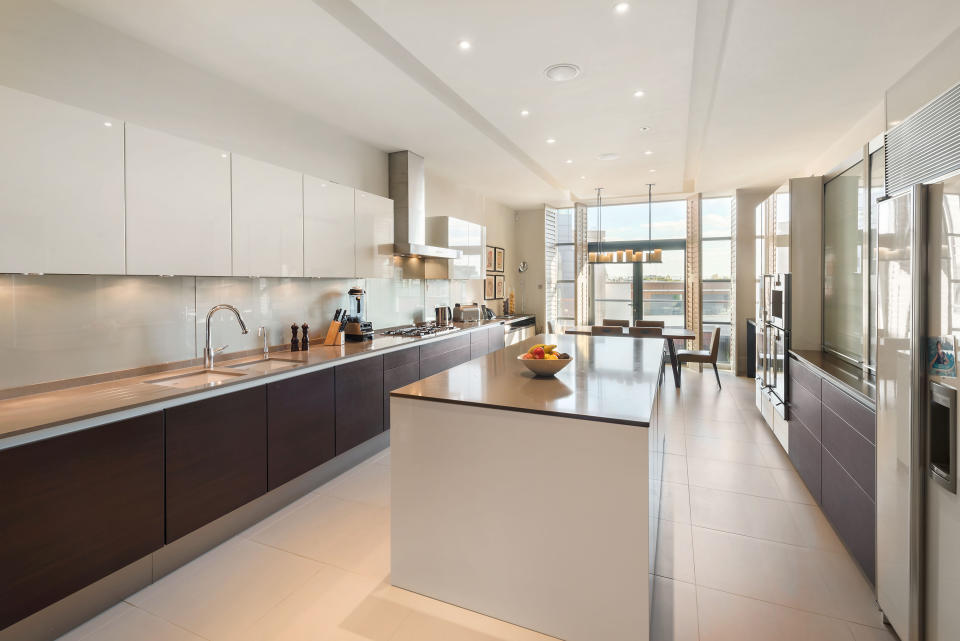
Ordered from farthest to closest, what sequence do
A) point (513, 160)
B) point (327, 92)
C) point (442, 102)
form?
point (513, 160) → point (442, 102) → point (327, 92)

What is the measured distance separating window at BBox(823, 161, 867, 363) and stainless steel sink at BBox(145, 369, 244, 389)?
3993 mm

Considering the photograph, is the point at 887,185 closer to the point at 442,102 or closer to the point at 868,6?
the point at 868,6

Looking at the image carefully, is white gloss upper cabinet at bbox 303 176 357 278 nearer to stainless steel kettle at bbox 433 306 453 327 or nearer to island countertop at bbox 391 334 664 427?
island countertop at bbox 391 334 664 427

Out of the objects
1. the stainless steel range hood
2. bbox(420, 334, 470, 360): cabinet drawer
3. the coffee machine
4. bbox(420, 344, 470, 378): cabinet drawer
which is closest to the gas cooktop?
bbox(420, 334, 470, 360): cabinet drawer

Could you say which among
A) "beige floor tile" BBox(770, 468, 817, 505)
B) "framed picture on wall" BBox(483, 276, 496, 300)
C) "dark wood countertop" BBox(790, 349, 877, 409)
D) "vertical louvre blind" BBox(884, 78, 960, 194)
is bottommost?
"beige floor tile" BBox(770, 468, 817, 505)

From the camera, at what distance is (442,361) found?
480 cm

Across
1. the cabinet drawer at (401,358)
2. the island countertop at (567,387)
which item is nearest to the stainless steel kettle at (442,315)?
the cabinet drawer at (401,358)

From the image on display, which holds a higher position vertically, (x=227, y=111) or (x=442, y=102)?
(x=442, y=102)

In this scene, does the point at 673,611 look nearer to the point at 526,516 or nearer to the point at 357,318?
the point at 526,516

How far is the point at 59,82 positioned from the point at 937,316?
389 centimetres

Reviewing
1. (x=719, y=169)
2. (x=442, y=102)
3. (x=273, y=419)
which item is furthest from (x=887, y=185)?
(x=719, y=169)

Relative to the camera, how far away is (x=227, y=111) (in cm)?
312

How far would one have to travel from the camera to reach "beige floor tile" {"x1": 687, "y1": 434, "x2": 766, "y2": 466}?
3668 mm

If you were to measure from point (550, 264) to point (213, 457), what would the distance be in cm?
683
